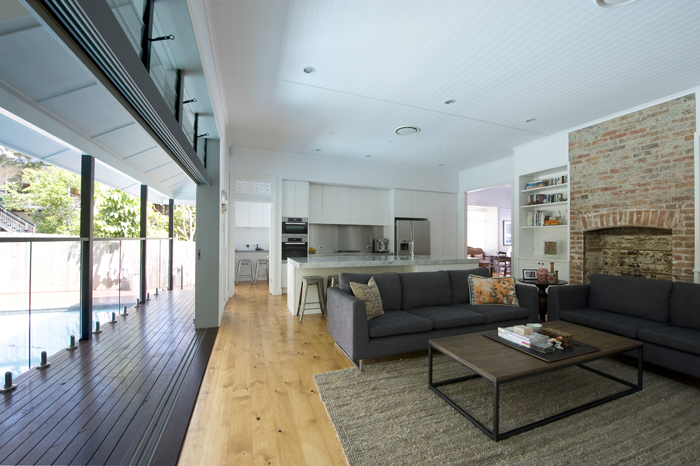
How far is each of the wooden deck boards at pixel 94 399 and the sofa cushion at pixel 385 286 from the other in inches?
64.8

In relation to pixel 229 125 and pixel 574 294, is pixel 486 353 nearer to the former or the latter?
pixel 574 294

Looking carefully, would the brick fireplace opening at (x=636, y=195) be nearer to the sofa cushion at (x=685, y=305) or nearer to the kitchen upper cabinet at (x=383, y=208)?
the sofa cushion at (x=685, y=305)

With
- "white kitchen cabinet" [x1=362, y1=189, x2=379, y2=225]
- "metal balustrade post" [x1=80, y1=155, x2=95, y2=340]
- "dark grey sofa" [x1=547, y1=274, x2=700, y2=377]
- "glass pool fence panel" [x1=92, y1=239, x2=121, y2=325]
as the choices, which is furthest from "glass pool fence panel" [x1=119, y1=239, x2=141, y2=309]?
"dark grey sofa" [x1=547, y1=274, x2=700, y2=377]

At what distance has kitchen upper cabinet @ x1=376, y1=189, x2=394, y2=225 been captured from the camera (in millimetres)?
7457

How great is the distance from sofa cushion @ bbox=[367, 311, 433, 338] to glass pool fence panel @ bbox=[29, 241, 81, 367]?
2913 millimetres

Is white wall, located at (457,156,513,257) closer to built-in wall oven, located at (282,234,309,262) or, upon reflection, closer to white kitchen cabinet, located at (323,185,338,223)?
white kitchen cabinet, located at (323,185,338,223)

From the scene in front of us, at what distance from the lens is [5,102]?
2137 mm

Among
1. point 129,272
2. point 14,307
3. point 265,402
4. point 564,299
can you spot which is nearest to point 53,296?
point 14,307

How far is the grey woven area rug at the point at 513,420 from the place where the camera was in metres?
1.61

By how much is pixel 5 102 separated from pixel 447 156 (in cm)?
636

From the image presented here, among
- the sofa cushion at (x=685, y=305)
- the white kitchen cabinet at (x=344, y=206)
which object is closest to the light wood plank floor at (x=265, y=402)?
the sofa cushion at (x=685, y=305)

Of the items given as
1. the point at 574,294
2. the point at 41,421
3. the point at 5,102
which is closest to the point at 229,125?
the point at 5,102

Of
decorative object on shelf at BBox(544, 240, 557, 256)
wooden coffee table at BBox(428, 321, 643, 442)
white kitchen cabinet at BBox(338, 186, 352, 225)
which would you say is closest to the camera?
wooden coffee table at BBox(428, 321, 643, 442)

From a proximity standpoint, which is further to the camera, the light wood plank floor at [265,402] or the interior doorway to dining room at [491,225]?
the interior doorway to dining room at [491,225]
